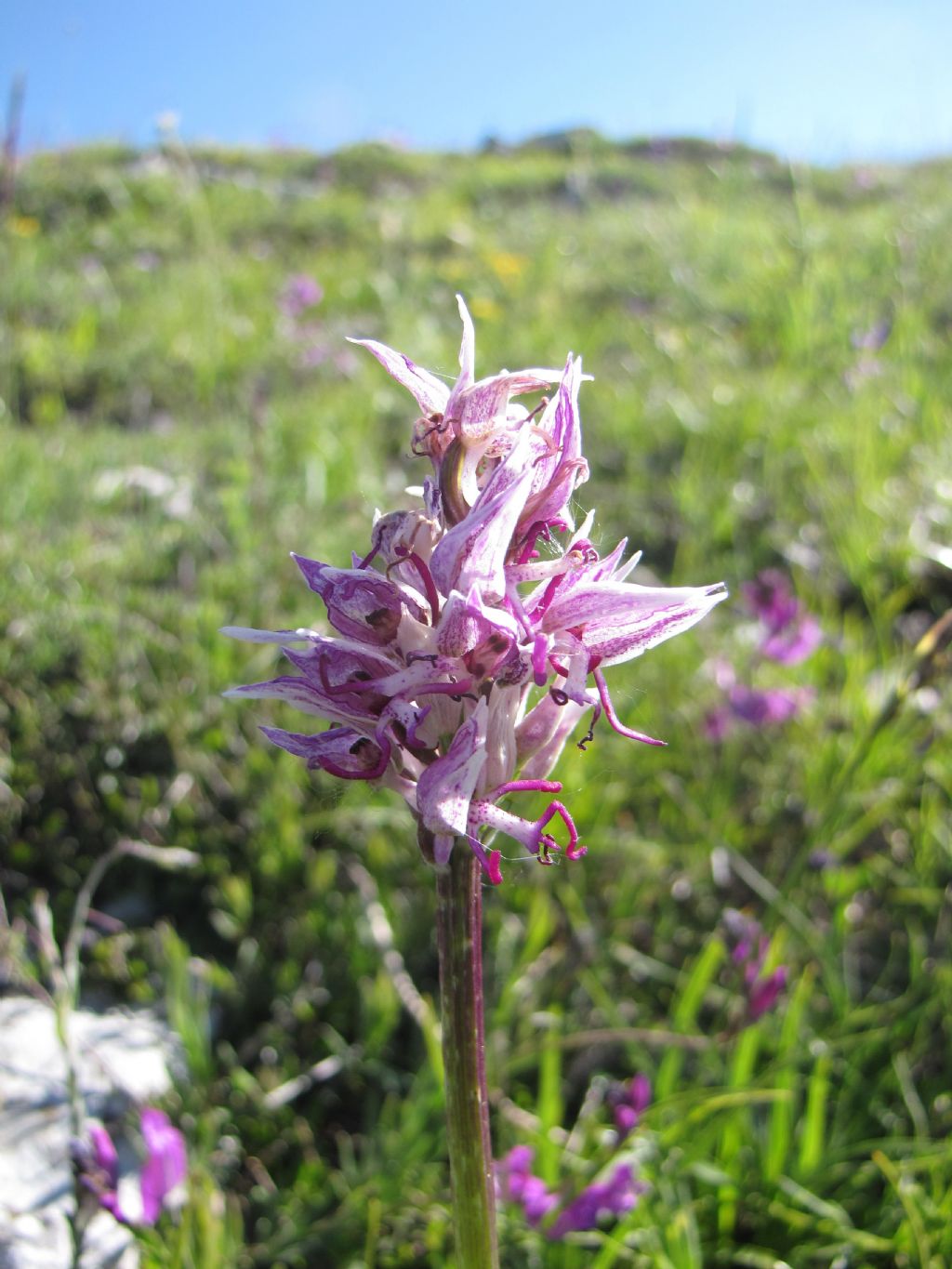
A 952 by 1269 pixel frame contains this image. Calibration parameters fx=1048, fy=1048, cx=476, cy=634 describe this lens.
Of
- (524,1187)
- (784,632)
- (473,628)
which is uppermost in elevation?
(473,628)

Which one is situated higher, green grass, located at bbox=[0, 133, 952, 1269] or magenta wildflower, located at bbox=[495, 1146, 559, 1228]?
green grass, located at bbox=[0, 133, 952, 1269]

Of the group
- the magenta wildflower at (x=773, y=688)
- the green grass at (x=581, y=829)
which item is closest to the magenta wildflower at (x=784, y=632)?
the magenta wildflower at (x=773, y=688)

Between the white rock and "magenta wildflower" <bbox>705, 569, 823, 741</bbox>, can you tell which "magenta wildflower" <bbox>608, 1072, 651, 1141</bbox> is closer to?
the white rock

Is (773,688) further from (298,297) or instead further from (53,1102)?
(298,297)

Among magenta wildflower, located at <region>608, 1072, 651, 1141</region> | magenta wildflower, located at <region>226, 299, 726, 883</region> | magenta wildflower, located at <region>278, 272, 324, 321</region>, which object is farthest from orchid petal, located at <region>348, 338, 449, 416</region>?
magenta wildflower, located at <region>278, 272, 324, 321</region>

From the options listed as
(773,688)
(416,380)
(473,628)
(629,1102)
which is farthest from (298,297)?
(473,628)

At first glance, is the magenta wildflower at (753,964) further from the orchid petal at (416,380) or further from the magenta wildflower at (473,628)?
the orchid petal at (416,380)

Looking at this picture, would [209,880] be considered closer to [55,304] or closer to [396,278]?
[55,304]
